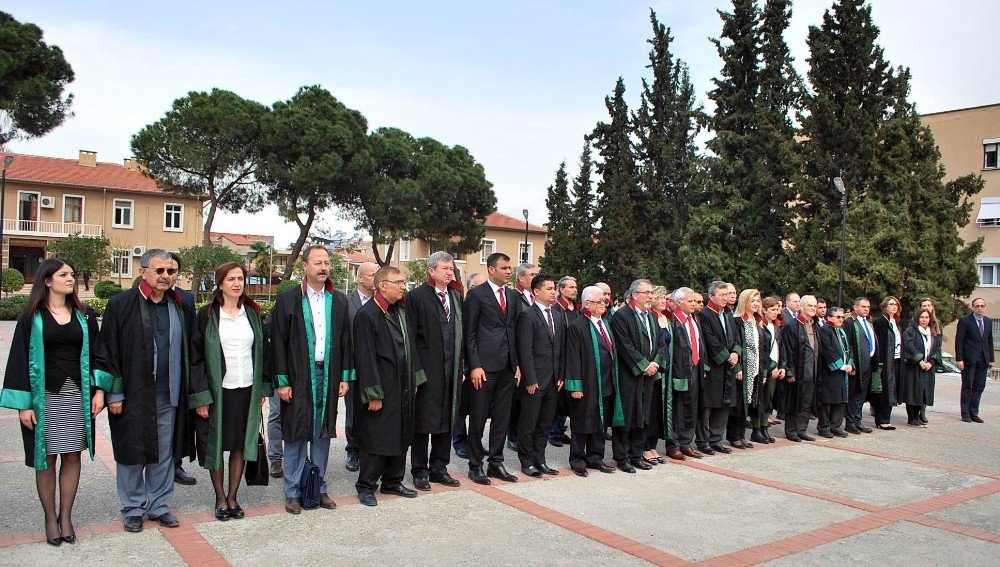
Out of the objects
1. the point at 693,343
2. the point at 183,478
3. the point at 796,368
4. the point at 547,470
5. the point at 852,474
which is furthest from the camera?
the point at 796,368

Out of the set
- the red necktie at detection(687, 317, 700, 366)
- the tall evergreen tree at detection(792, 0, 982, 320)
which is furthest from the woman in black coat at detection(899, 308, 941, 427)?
the tall evergreen tree at detection(792, 0, 982, 320)

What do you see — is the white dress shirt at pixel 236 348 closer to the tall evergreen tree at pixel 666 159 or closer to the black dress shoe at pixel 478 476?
the black dress shoe at pixel 478 476

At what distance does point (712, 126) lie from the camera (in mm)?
31266

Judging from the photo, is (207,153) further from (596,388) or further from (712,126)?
(596,388)

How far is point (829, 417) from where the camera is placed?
34.8 feet

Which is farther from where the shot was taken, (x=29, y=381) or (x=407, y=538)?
(x=407, y=538)

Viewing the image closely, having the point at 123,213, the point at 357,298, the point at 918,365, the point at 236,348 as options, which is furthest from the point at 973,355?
the point at 123,213

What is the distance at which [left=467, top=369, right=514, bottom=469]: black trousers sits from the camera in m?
7.13

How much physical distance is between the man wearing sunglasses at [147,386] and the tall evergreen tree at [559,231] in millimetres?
31463

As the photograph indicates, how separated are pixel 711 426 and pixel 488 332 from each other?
3.56 metres

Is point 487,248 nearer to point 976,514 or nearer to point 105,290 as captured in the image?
point 105,290

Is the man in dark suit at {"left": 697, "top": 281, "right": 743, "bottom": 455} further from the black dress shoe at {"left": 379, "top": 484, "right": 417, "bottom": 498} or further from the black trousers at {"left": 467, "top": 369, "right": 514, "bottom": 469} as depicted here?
the black dress shoe at {"left": 379, "top": 484, "right": 417, "bottom": 498}

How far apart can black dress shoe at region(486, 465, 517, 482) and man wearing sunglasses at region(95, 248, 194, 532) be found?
9.45 ft

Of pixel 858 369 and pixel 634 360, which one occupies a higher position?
pixel 634 360
